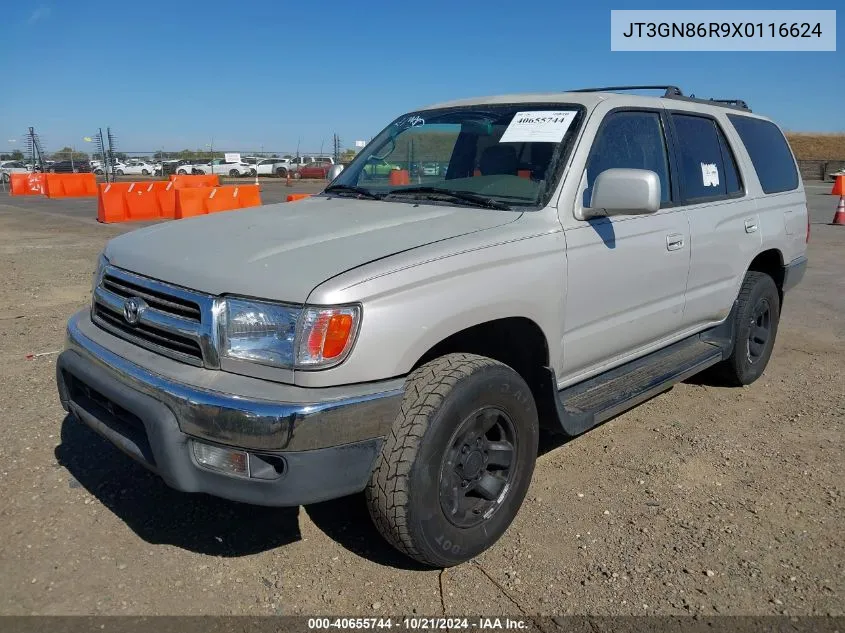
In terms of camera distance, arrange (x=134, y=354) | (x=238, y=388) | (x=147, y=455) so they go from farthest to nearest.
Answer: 1. (x=134, y=354)
2. (x=147, y=455)
3. (x=238, y=388)

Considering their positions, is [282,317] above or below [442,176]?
below

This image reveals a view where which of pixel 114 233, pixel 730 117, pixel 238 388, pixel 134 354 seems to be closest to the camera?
pixel 238 388

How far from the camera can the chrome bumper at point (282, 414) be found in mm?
2322

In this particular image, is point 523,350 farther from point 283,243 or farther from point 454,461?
point 283,243

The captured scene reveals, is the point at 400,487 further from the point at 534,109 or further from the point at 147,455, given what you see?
the point at 534,109

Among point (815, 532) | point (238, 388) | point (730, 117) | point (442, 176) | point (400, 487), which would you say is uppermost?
point (730, 117)

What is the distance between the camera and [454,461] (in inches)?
109

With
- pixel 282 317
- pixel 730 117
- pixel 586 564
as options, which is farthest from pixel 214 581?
pixel 730 117

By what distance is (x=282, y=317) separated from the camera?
2.44m

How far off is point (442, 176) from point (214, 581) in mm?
2262

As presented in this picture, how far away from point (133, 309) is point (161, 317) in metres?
A: 0.19

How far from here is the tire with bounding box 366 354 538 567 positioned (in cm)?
254

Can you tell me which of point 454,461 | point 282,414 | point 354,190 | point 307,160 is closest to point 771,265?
point 354,190

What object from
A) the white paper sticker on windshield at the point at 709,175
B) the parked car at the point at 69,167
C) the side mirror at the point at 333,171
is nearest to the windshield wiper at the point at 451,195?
the side mirror at the point at 333,171
